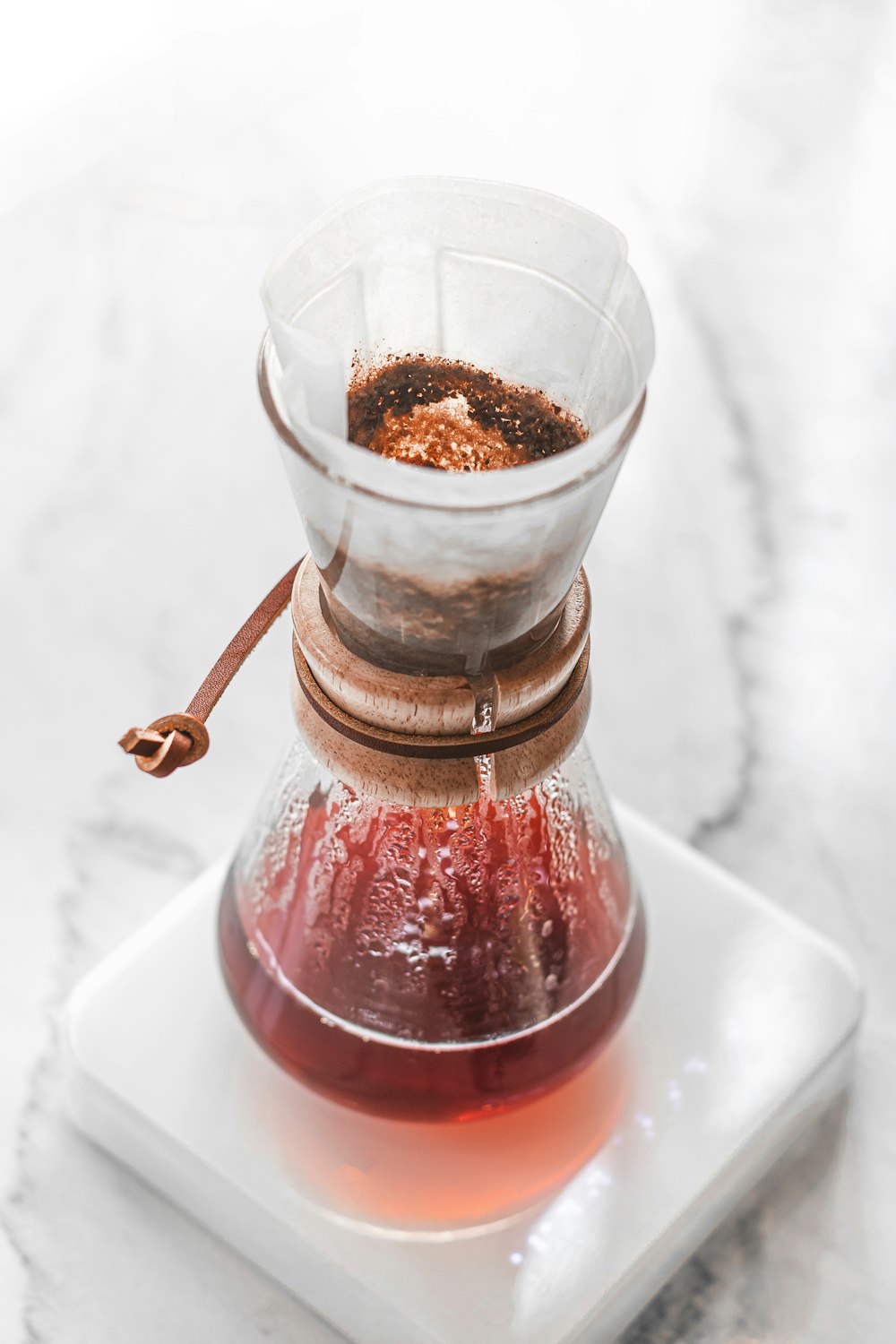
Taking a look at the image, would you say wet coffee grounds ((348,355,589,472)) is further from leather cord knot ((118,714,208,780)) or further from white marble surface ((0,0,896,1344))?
white marble surface ((0,0,896,1344))

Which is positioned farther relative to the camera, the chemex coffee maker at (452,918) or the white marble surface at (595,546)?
the white marble surface at (595,546)

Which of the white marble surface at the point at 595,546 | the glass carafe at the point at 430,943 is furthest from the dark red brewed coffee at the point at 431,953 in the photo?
the white marble surface at the point at 595,546

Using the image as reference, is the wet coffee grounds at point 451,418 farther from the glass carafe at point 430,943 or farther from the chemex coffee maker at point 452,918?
the glass carafe at point 430,943

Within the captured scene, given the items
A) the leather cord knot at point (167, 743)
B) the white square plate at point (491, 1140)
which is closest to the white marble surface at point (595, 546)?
the white square plate at point (491, 1140)

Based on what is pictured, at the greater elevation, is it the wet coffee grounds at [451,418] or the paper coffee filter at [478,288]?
the paper coffee filter at [478,288]

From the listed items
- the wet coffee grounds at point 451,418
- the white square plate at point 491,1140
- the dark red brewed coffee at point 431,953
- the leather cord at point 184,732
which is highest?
the wet coffee grounds at point 451,418

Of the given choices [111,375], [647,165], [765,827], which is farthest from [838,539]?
[111,375]

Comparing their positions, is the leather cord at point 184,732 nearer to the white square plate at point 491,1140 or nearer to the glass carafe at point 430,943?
the glass carafe at point 430,943

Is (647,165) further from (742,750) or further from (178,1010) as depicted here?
(178,1010)

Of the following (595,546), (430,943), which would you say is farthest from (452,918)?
(595,546)
